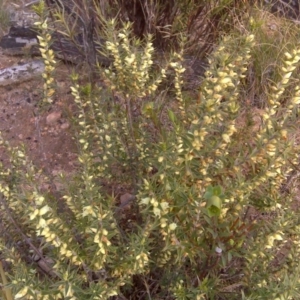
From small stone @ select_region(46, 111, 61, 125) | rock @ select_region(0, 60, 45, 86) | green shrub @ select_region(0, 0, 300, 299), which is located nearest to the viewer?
green shrub @ select_region(0, 0, 300, 299)

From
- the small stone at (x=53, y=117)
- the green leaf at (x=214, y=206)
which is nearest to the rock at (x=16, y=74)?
the small stone at (x=53, y=117)

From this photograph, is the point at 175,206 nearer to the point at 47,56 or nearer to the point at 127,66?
the point at 127,66

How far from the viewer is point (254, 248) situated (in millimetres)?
1552

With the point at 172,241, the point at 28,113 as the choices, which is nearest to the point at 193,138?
the point at 172,241

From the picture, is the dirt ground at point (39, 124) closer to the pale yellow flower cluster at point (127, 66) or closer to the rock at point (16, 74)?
the rock at point (16, 74)

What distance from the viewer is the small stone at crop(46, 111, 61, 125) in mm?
2904

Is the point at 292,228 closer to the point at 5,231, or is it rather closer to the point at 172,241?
the point at 172,241

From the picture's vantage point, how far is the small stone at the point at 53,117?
2.90 metres

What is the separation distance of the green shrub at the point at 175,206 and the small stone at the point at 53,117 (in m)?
1.00

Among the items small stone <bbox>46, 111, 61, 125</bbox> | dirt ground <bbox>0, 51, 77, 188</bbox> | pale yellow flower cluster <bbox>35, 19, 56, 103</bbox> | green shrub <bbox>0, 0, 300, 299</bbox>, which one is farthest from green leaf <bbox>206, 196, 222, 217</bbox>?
small stone <bbox>46, 111, 61, 125</bbox>

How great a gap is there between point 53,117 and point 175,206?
1.71 metres

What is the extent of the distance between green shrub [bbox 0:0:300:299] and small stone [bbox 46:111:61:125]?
100 cm

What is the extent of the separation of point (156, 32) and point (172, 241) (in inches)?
68.2

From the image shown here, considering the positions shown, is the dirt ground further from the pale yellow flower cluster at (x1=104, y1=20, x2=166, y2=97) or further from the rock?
the pale yellow flower cluster at (x1=104, y1=20, x2=166, y2=97)
